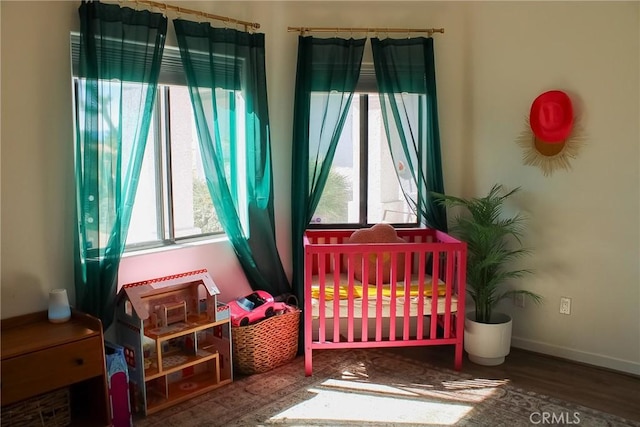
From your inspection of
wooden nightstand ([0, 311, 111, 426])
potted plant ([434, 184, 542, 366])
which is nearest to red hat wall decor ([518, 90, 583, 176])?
potted plant ([434, 184, 542, 366])

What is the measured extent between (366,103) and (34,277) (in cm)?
231

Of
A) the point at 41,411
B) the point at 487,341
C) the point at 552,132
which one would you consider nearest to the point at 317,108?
the point at 552,132

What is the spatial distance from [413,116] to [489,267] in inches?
43.9

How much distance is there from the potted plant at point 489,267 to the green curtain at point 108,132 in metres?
1.90

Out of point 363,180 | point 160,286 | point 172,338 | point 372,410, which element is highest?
point 363,180

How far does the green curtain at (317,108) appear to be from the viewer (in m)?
3.47

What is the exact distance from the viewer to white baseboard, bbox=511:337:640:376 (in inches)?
125

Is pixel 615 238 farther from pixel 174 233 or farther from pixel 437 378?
pixel 174 233

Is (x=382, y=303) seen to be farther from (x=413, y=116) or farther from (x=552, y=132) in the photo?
(x=552, y=132)

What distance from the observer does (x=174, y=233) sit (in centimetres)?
324

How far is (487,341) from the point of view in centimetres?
321

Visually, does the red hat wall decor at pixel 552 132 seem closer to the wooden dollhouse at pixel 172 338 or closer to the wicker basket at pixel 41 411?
the wooden dollhouse at pixel 172 338

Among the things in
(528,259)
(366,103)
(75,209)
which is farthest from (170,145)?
(528,259)

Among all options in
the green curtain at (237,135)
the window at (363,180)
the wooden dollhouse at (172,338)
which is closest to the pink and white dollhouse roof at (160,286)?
the wooden dollhouse at (172,338)
